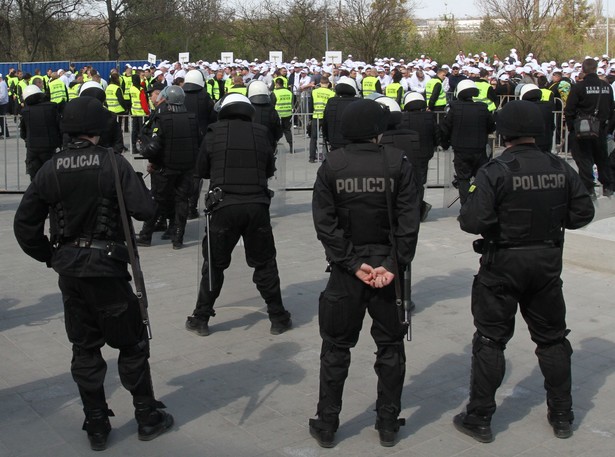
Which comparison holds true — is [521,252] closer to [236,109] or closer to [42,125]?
[236,109]

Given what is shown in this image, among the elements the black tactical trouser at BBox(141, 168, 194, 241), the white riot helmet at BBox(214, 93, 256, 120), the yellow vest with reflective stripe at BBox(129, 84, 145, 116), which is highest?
the white riot helmet at BBox(214, 93, 256, 120)

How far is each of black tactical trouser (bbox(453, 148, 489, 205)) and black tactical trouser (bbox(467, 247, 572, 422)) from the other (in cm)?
610

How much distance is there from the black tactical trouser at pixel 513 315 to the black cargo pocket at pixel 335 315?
0.77 meters

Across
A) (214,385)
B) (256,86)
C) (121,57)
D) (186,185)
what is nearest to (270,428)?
(214,385)

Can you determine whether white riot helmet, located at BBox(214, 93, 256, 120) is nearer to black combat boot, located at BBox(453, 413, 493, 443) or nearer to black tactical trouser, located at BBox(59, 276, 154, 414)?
black tactical trouser, located at BBox(59, 276, 154, 414)

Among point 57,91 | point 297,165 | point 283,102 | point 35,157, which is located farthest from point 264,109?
point 57,91

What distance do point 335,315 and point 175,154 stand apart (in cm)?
541

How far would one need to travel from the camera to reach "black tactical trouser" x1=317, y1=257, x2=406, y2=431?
480cm

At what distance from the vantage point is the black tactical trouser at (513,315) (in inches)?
190

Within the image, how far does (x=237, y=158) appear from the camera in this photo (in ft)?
22.1

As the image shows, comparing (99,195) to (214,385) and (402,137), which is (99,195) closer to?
(214,385)

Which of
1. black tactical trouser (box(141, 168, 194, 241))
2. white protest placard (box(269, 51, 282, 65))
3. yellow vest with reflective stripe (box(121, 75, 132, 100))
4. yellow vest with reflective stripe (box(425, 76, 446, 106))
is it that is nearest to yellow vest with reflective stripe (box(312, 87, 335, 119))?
yellow vest with reflective stripe (box(425, 76, 446, 106))

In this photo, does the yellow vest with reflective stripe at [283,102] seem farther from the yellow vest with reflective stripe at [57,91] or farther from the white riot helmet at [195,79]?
the white riot helmet at [195,79]

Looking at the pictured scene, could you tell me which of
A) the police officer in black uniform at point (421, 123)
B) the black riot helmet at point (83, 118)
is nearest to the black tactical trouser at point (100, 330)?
the black riot helmet at point (83, 118)
